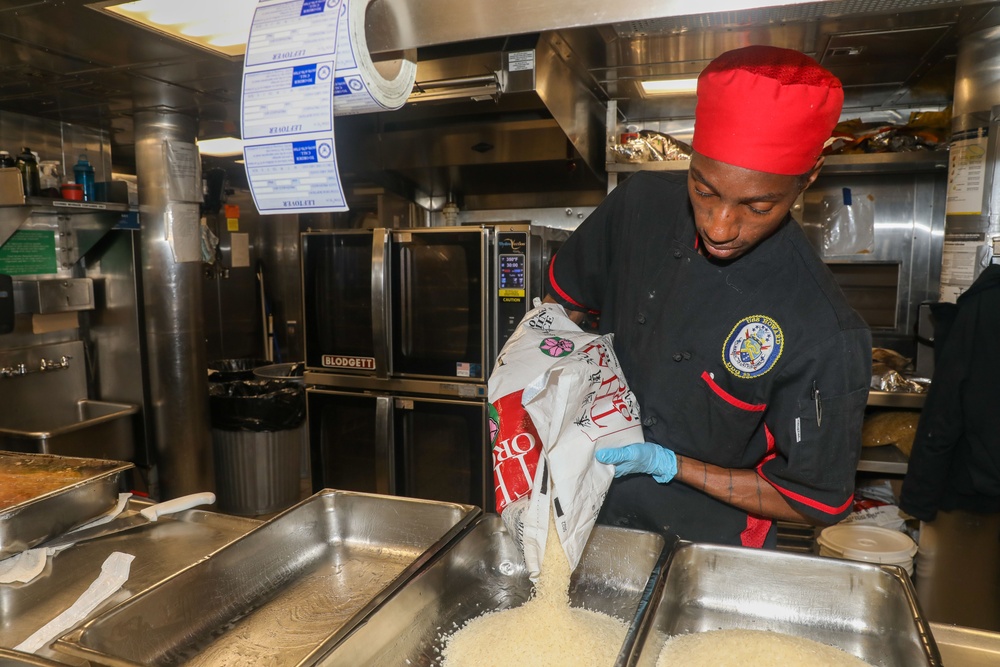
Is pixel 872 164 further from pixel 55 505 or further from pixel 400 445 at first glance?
pixel 55 505

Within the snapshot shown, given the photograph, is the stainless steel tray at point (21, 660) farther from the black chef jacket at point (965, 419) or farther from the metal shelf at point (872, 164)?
the metal shelf at point (872, 164)

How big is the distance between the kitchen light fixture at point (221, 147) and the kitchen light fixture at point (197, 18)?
11.5 feet

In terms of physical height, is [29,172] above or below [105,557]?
above

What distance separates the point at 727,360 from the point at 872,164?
2410mm

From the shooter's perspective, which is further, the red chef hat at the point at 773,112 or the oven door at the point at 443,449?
the oven door at the point at 443,449

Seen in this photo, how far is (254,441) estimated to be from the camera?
12.6 ft

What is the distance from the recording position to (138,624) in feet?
3.34

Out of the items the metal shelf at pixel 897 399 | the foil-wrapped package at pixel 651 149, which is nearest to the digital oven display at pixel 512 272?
the foil-wrapped package at pixel 651 149

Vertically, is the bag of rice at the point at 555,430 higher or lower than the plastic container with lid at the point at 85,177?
lower

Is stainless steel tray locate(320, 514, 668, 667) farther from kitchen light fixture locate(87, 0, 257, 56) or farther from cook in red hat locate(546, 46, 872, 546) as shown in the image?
kitchen light fixture locate(87, 0, 257, 56)

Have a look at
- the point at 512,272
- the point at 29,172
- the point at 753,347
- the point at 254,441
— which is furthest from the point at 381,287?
the point at 753,347

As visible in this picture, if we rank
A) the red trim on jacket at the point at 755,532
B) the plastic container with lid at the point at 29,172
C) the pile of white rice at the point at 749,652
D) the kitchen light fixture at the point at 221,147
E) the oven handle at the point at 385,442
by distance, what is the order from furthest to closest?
the kitchen light fixture at the point at 221,147 → the oven handle at the point at 385,442 → the plastic container with lid at the point at 29,172 → the red trim on jacket at the point at 755,532 → the pile of white rice at the point at 749,652

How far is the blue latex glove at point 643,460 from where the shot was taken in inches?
46.7

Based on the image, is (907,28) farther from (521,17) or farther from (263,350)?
(263,350)
